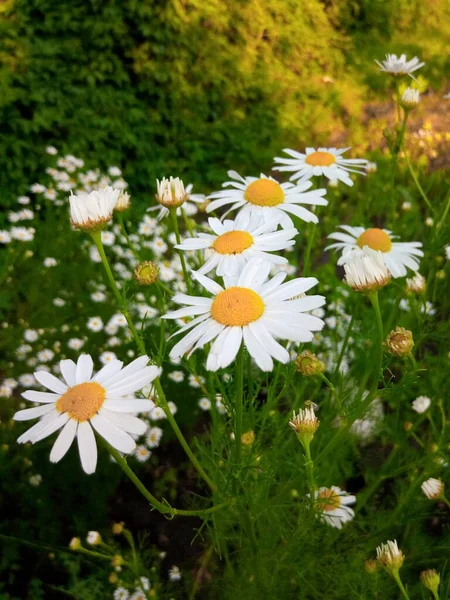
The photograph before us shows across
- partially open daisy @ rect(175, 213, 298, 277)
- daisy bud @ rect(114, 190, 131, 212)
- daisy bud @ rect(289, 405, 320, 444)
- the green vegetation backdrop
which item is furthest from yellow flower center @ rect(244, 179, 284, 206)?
the green vegetation backdrop

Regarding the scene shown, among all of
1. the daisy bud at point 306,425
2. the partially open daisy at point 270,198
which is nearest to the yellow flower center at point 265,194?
the partially open daisy at point 270,198

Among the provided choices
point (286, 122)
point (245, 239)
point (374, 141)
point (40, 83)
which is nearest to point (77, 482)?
point (245, 239)

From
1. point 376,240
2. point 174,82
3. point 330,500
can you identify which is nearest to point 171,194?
point 376,240

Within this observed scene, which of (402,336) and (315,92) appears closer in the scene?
(402,336)

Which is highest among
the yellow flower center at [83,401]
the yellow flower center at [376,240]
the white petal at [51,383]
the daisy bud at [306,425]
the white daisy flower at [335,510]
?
the yellow flower center at [83,401]

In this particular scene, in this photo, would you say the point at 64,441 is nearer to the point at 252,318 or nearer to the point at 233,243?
the point at 252,318

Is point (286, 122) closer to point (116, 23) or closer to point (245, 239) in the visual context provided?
point (116, 23)

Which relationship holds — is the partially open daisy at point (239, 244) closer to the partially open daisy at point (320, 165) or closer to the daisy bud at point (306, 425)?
the daisy bud at point (306, 425)
